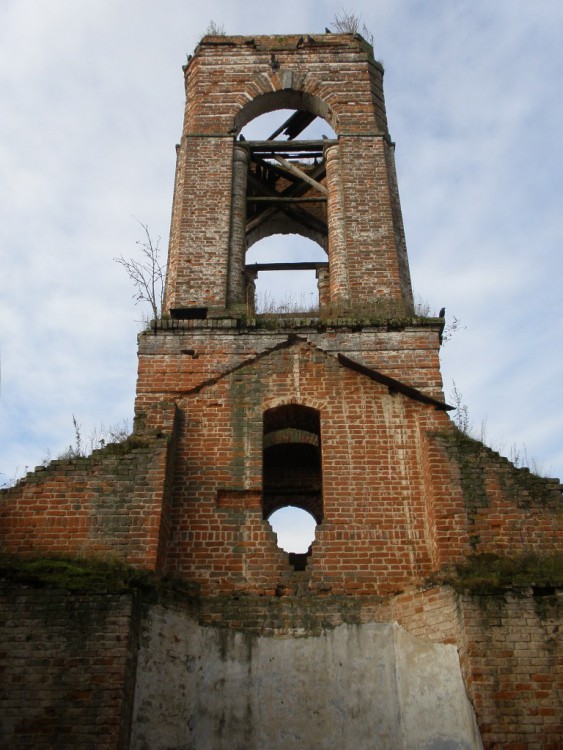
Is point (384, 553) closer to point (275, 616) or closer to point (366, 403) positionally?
point (275, 616)

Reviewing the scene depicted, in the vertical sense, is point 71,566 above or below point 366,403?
below

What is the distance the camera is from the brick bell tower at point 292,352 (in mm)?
7395

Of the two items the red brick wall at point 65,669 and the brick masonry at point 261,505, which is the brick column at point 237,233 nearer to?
the brick masonry at point 261,505

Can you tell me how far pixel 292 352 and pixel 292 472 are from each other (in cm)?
287

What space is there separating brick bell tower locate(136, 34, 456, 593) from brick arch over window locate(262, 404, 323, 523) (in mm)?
28

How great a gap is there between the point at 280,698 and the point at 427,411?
3.28 metres

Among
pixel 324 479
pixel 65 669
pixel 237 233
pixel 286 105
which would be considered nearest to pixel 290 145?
pixel 286 105

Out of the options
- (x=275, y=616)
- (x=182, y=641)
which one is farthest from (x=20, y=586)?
(x=275, y=616)

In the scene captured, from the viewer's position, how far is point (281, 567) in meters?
7.25

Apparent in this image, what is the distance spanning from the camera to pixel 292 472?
11.0 metres

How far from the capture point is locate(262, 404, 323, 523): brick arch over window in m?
10.5

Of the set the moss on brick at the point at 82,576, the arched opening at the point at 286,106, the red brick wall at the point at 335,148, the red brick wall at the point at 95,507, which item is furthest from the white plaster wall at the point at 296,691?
the arched opening at the point at 286,106

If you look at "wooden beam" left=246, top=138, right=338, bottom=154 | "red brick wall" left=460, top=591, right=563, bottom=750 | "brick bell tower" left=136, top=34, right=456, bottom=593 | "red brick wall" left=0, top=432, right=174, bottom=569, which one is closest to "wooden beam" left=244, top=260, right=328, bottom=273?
"brick bell tower" left=136, top=34, right=456, bottom=593

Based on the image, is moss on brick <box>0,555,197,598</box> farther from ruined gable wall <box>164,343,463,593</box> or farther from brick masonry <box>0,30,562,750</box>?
ruined gable wall <box>164,343,463,593</box>
